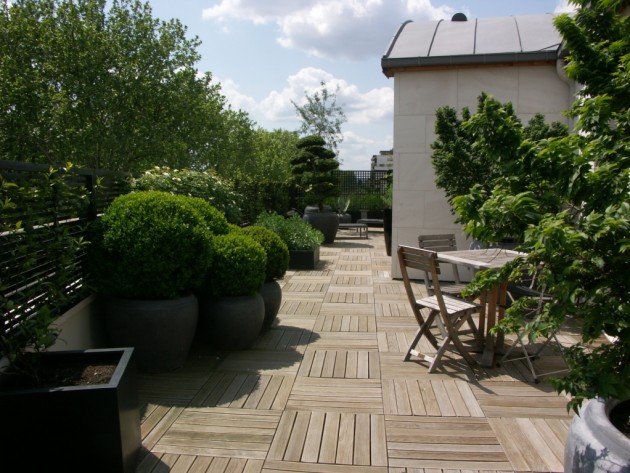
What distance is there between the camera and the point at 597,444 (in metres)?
1.83

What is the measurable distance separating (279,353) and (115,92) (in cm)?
1436

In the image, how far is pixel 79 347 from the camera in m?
3.60

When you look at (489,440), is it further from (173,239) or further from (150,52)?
(150,52)

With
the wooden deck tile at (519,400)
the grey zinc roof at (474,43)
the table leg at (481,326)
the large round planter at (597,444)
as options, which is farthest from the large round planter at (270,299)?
the grey zinc roof at (474,43)

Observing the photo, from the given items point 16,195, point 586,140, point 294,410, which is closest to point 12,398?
point 16,195

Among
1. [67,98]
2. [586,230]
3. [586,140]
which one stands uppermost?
[67,98]

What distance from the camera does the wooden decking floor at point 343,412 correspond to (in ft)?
8.62

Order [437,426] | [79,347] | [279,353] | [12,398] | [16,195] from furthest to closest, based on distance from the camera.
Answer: [279,353] → [79,347] → [437,426] → [16,195] → [12,398]

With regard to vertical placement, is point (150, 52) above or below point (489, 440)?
above

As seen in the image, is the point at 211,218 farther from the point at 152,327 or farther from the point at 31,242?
the point at 31,242

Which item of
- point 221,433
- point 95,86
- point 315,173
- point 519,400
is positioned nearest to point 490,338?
point 519,400

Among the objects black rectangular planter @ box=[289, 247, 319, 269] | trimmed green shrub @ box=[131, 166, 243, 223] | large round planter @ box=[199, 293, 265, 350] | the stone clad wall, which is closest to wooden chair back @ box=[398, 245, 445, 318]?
large round planter @ box=[199, 293, 265, 350]

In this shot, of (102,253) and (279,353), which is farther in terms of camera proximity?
(279,353)

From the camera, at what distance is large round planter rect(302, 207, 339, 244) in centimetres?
1229
